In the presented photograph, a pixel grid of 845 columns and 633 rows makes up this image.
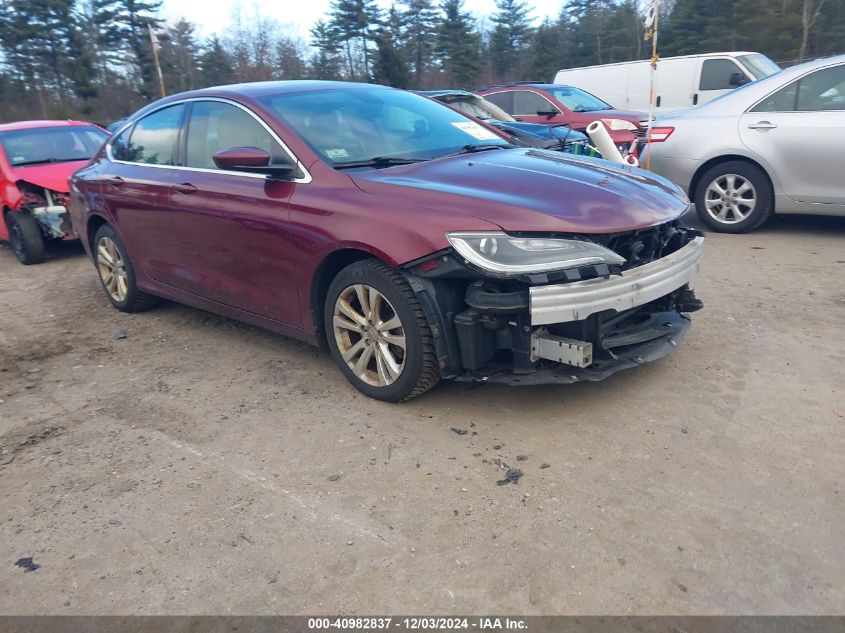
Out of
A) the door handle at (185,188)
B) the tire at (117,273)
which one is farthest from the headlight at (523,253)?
the tire at (117,273)

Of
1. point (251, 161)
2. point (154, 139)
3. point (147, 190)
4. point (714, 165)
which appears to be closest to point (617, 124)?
point (714, 165)

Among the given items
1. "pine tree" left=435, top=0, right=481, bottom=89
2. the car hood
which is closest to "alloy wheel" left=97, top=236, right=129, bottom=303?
the car hood

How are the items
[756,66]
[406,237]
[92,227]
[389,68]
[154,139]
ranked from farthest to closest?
[389,68], [756,66], [92,227], [154,139], [406,237]

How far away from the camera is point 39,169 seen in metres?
8.09

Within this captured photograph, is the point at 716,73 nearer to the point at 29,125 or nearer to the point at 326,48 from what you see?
the point at 29,125

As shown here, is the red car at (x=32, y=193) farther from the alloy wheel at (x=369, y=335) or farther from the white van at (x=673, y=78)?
the white van at (x=673, y=78)

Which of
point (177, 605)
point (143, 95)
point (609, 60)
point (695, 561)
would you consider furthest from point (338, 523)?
point (609, 60)

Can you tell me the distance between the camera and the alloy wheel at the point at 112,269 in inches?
219

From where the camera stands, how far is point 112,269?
5.69 m

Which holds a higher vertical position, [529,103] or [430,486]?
[529,103]

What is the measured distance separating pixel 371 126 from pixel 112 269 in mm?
2885

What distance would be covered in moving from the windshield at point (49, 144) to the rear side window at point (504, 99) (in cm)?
692

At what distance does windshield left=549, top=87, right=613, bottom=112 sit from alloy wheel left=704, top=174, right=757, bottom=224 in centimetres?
502

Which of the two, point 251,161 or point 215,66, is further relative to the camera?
point 215,66
